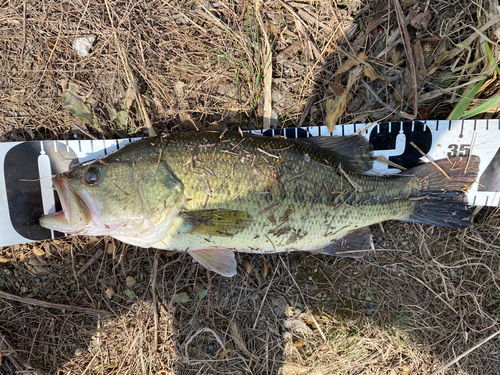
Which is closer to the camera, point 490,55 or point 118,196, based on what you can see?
point 118,196

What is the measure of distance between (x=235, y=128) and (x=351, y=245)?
172 cm

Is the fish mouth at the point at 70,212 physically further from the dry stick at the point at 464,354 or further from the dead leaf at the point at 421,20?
the dry stick at the point at 464,354

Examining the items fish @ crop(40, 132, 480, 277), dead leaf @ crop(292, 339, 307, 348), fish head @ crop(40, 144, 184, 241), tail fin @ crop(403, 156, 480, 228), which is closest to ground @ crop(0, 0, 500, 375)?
dead leaf @ crop(292, 339, 307, 348)

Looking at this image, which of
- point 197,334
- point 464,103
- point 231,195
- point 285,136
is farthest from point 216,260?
point 464,103

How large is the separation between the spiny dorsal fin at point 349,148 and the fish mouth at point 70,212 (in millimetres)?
2003

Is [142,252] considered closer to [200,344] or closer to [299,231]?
[200,344]

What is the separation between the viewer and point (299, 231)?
8.52 ft

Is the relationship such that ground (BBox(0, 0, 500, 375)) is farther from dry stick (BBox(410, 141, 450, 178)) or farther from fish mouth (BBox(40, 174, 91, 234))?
fish mouth (BBox(40, 174, 91, 234))

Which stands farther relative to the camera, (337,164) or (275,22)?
(275,22)

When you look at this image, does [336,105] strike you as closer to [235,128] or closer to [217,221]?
[235,128]

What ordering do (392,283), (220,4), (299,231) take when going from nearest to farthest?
(299,231)
(220,4)
(392,283)

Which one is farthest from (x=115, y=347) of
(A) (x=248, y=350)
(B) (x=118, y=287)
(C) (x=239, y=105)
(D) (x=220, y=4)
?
(D) (x=220, y=4)

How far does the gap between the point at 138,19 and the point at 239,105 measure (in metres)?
1.34

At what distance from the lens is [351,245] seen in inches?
114
